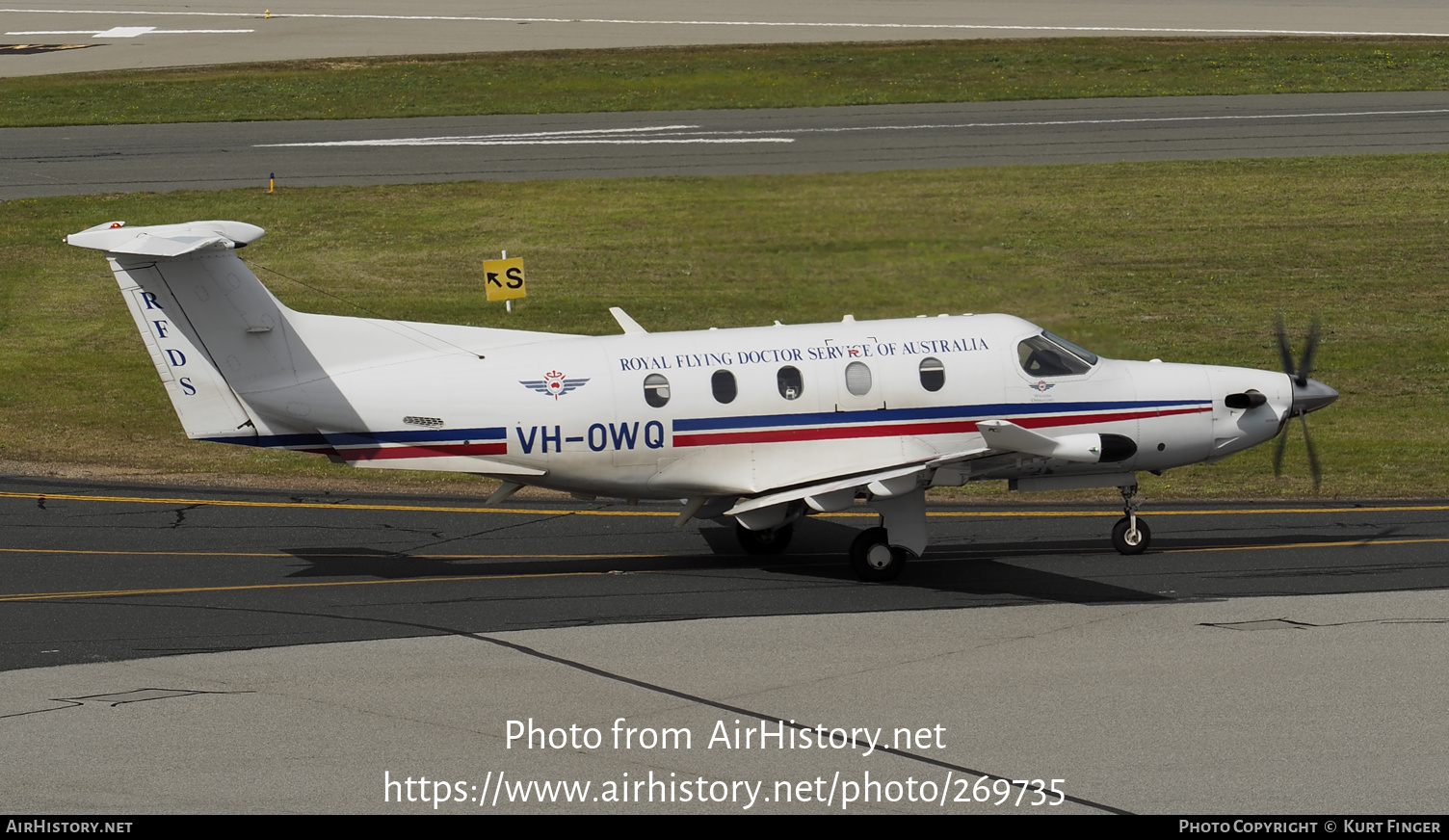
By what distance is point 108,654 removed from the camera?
52.1ft

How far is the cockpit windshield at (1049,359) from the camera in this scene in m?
19.2

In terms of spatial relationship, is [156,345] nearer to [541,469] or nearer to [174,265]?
[174,265]

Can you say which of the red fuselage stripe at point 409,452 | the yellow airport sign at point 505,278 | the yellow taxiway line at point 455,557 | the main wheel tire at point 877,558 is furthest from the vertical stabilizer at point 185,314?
the yellow airport sign at point 505,278

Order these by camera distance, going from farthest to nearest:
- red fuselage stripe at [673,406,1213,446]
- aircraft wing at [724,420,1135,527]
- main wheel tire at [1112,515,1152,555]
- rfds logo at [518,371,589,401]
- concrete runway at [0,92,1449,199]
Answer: concrete runway at [0,92,1449,199], main wheel tire at [1112,515,1152,555], red fuselage stripe at [673,406,1213,446], rfds logo at [518,371,589,401], aircraft wing at [724,420,1135,527]

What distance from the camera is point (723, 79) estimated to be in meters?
48.8

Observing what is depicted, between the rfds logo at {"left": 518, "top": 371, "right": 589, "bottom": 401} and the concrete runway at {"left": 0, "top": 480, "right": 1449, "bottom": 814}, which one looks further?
the rfds logo at {"left": 518, "top": 371, "right": 589, "bottom": 401}

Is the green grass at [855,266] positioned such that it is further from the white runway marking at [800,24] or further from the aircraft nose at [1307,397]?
the white runway marking at [800,24]

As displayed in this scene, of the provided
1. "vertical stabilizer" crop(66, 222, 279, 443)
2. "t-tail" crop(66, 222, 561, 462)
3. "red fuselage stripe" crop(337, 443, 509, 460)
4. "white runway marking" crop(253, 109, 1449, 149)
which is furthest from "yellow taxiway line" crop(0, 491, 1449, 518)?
"white runway marking" crop(253, 109, 1449, 149)

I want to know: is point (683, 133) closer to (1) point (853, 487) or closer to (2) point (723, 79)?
(2) point (723, 79)

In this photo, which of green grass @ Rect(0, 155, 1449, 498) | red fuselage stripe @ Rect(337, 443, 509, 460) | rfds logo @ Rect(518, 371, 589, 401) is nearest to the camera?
red fuselage stripe @ Rect(337, 443, 509, 460)

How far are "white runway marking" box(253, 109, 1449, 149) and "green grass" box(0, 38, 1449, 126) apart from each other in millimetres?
3052

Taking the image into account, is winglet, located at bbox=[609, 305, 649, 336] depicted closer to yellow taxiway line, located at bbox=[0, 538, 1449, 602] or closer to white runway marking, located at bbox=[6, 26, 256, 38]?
yellow taxiway line, located at bbox=[0, 538, 1449, 602]

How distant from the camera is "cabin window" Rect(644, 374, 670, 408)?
18.5 metres

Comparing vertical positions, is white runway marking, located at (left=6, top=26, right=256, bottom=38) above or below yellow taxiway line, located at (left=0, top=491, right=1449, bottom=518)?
above
